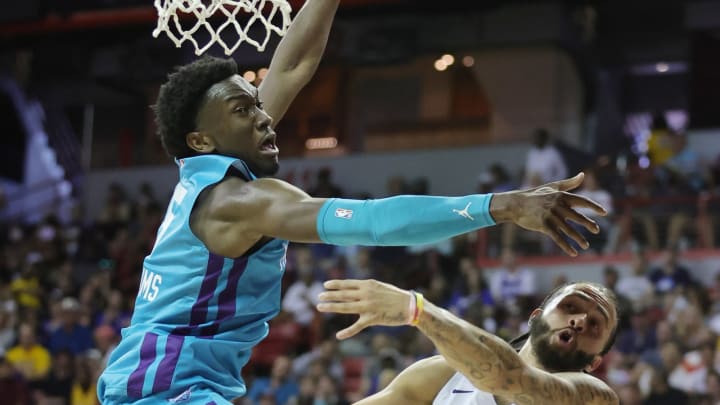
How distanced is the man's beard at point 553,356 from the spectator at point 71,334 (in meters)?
9.87

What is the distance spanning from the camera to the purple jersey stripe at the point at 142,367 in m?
3.47

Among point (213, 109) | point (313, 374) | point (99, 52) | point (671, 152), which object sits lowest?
point (313, 374)

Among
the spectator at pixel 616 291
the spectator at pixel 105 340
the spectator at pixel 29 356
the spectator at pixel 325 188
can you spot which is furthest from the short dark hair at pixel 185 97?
the spectator at pixel 325 188

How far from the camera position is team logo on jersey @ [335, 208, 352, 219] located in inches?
127

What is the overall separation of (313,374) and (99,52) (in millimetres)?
10432

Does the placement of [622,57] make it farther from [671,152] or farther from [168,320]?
[168,320]

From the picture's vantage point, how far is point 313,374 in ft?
36.8

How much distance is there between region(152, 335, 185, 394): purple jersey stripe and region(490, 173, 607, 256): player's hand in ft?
3.66

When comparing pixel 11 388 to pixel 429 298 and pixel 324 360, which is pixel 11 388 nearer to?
pixel 324 360

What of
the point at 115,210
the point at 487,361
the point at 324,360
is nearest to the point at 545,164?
the point at 324,360

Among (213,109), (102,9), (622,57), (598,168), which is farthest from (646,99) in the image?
(213,109)

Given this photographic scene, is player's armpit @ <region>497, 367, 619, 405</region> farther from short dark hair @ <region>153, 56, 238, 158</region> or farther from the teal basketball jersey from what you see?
short dark hair @ <region>153, 56, 238, 158</region>

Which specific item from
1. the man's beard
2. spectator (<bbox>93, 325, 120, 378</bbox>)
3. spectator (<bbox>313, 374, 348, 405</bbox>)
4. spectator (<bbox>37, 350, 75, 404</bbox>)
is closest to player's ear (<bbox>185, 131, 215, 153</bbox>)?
the man's beard

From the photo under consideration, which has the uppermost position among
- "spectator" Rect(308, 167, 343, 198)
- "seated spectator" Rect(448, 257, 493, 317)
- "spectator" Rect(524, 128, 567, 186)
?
"spectator" Rect(524, 128, 567, 186)
